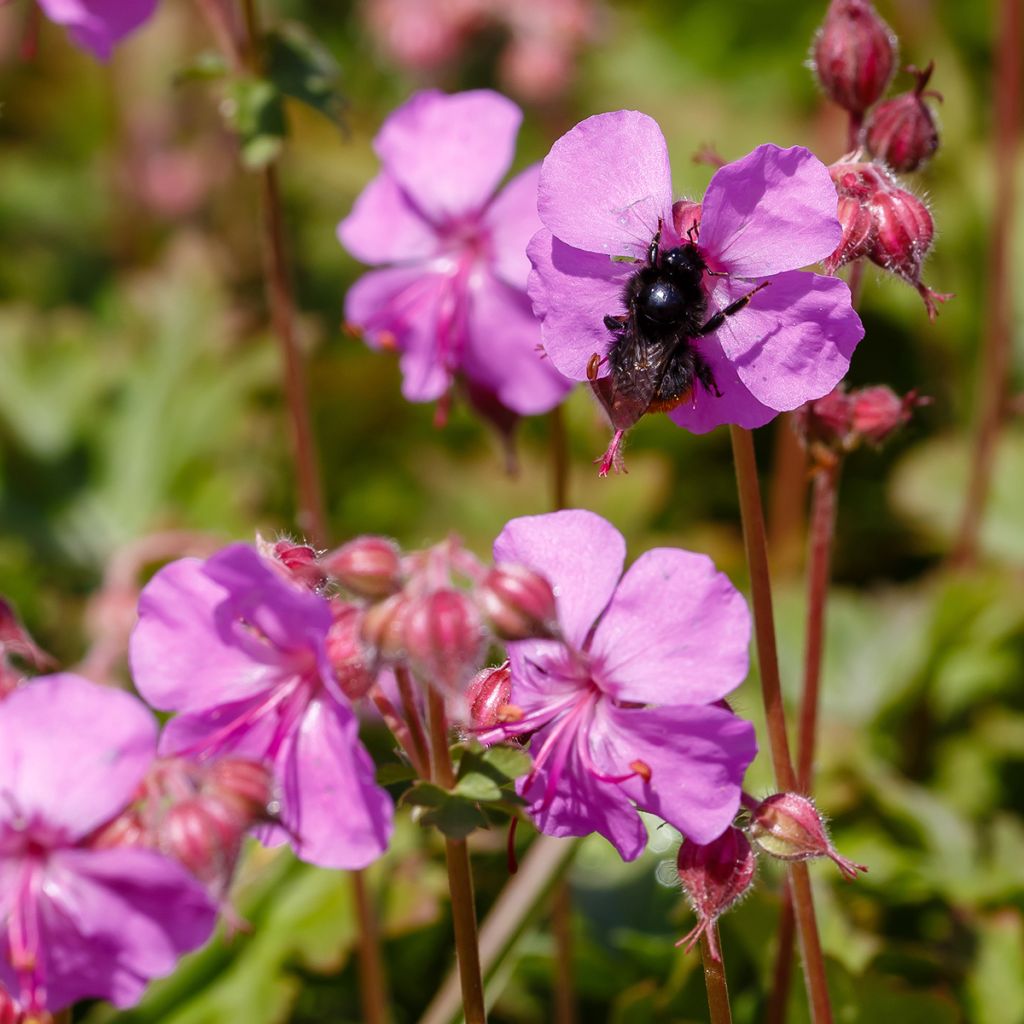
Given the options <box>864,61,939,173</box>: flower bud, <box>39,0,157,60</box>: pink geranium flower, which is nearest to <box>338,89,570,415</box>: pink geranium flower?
<box>39,0,157,60</box>: pink geranium flower

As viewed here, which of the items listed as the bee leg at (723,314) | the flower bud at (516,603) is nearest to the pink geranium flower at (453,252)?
the bee leg at (723,314)

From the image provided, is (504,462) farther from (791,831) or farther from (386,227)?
(791,831)

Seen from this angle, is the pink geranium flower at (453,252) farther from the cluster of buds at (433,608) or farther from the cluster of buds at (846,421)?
the cluster of buds at (433,608)

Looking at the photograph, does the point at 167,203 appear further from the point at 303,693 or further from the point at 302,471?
the point at 303,693

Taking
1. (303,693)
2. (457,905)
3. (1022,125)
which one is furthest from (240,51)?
(1022,125)

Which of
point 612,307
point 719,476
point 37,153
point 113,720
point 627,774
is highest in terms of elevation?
point 612,307

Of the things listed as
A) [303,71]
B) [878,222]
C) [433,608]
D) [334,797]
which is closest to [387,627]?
[433,608]
